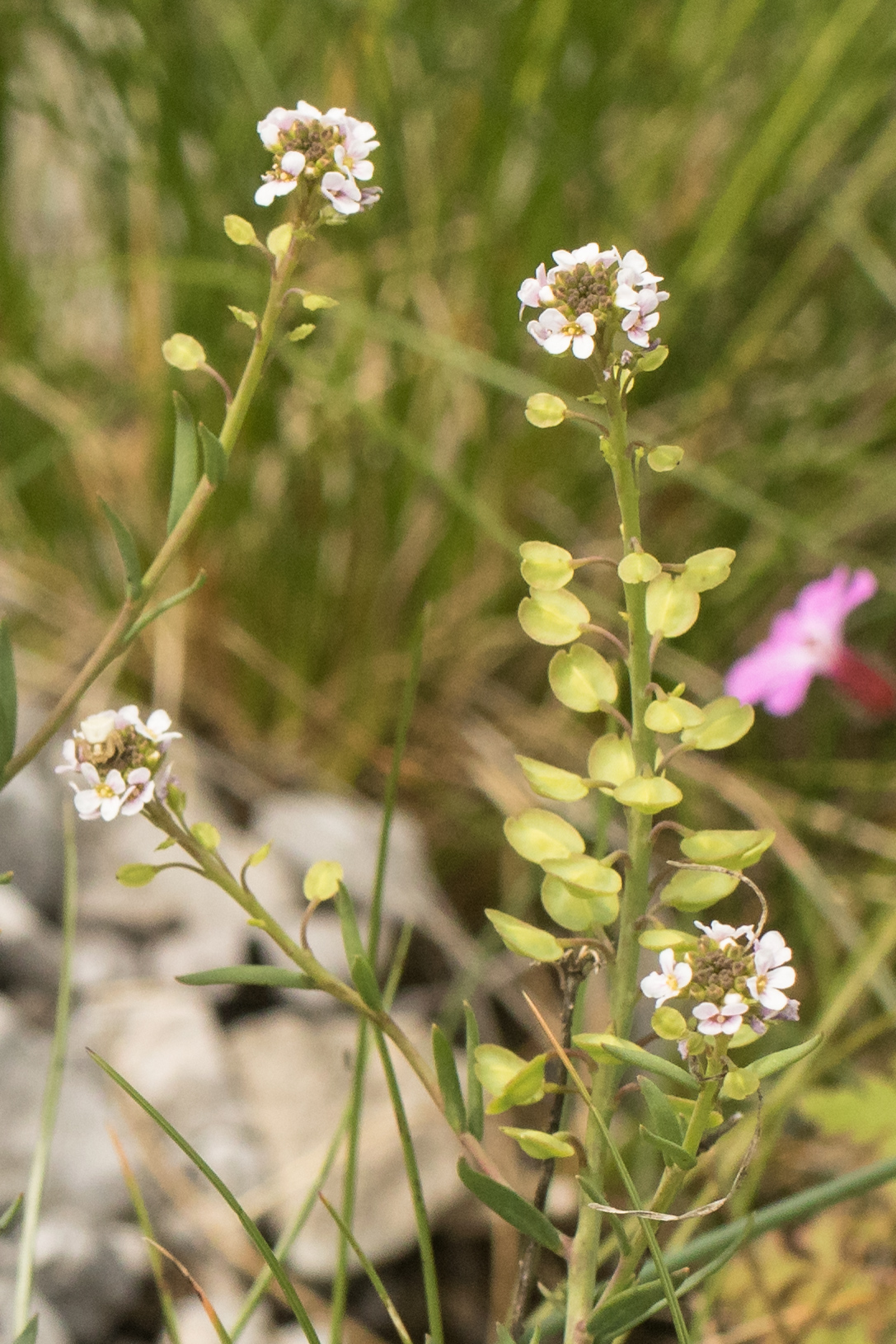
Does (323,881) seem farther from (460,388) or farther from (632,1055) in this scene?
(460,388)

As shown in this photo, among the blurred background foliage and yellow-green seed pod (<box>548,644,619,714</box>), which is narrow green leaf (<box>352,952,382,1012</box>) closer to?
yellow-green seed pod (<box>548,644,619,714</box>)

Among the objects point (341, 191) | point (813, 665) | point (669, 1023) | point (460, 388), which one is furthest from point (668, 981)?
point (460, 388)

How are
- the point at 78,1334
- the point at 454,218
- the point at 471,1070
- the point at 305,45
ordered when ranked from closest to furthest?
1. the point at 471,1070
2. the point at 78,1334
3. the point at 305,45
4. the point at 454,218

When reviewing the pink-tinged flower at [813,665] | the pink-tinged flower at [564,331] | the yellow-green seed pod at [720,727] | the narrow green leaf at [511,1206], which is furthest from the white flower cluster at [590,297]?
the pink-tinged flower at [813,665]

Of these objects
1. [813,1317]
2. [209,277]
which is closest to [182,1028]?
[813,1317]

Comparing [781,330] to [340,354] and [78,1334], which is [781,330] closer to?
[340,354]

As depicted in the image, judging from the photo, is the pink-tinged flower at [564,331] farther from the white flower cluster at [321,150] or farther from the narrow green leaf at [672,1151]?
the narrow green leaf at [672,1151]
